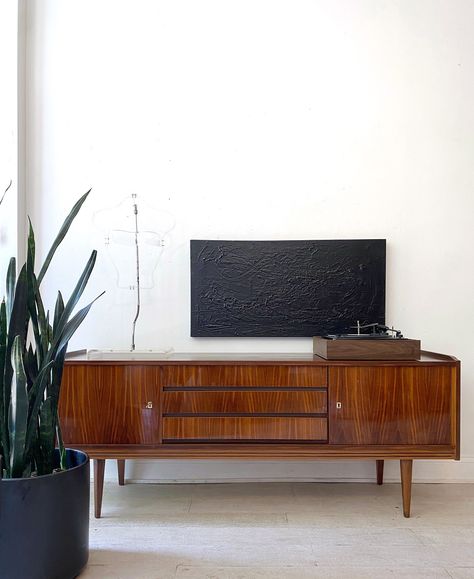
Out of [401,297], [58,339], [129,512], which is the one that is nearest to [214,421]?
[129,512]

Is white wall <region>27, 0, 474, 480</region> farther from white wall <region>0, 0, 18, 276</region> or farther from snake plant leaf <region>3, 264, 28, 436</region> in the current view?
snake plant leaf <region>3, 264, 28, 436</region>

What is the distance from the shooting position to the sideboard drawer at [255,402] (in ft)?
7.22

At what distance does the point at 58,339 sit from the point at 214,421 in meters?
0.82

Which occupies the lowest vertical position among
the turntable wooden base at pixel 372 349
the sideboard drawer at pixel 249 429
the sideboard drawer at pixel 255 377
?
the sideboard drawer at pixel 249 429

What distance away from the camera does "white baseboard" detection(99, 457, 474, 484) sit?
8.92 feet

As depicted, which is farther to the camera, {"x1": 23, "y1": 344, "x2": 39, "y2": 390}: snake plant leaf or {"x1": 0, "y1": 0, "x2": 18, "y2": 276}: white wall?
{"x1": 0, "y1": 0, "x2": 18, "y2": 276}: white wall

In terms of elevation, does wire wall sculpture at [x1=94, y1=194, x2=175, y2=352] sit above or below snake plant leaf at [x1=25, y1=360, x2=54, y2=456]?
above

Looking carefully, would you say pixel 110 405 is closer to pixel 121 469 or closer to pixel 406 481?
pixel 121 469

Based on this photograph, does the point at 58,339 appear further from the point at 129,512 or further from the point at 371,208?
the point at 371,208

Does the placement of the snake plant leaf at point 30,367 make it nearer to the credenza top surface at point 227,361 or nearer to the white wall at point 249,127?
the credenza top surface at point 227,361

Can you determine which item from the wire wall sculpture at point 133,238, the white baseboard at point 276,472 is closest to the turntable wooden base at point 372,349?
the white baseboard at point 276,472

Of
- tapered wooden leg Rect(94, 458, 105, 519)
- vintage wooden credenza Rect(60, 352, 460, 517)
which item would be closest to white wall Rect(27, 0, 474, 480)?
vintage wooden credenza Rect(60, 352, 460, 517)

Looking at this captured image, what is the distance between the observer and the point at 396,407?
2.19 m

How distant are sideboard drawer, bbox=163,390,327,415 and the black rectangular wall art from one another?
556 mm
